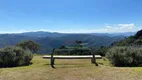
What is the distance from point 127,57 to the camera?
436 inches

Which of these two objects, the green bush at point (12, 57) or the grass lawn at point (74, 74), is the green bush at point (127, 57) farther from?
the green bush at point (12, 57)

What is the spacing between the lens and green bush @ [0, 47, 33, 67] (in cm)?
1148

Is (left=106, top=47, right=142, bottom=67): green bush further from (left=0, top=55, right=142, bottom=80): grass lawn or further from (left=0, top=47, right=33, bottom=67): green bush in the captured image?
(left=0, top=47, right=33, bottom=67): green bush

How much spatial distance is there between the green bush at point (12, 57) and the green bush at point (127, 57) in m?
5.10

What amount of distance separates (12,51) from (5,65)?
0.87 m

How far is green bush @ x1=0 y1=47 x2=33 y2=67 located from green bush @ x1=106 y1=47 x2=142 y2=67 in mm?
5096

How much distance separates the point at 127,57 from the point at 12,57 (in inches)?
249

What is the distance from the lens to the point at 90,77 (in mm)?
8445

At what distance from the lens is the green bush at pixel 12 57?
452 inches

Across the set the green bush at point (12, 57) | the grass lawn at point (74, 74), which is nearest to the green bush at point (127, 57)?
the grass lawn at point (74, 74)

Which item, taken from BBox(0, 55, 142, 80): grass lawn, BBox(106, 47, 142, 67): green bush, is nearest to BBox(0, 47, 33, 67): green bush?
BBox(0, 55, 142, 80): grass lawn

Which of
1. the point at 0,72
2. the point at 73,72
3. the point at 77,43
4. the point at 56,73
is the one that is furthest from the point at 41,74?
the point at 77,43

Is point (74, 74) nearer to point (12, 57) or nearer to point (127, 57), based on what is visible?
point (127, 57)

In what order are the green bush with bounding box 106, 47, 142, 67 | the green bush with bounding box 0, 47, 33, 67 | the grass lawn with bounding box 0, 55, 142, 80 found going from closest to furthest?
the grass lawn with bounding box 0, 55, 142, 80, the green bush with bounding box 106, 47, 142, 67, the green bush with bounding box 0, 47, 33, 67
